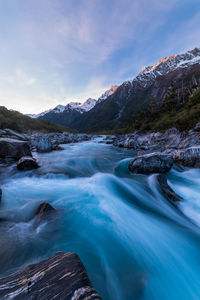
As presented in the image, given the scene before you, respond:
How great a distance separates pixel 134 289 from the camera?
1851 millimetres

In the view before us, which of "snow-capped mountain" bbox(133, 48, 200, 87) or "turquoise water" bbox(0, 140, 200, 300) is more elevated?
"snow-capped mountain" bbox(133, 48, 200, 87)

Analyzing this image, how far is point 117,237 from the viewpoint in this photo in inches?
112

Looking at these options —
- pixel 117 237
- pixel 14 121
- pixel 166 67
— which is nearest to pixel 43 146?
pixel 117 237

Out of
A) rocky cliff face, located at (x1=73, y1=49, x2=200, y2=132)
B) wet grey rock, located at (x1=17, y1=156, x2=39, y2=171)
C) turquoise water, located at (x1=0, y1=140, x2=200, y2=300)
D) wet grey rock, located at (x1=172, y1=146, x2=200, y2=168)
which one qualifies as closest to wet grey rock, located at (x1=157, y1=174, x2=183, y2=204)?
turquoise water, located at (x1=0, y1=140, x2=200, y2=300)

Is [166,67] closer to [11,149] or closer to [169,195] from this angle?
[11,149]

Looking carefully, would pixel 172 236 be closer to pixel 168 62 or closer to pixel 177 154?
pixel 177 154

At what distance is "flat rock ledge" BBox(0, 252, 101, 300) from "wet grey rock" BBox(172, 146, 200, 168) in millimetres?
8741

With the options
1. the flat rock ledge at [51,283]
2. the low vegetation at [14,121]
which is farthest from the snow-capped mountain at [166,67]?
the flat rock ledge at [51,283]

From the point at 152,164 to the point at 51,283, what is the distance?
21.4 ft

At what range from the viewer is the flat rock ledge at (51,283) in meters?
1.03

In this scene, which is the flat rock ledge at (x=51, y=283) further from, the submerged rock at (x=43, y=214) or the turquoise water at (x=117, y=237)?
the submerged rock at (x=43, y=214)

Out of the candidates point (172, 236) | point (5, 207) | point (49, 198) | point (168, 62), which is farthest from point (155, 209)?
point (168, 62)

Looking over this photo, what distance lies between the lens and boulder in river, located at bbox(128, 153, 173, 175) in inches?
263

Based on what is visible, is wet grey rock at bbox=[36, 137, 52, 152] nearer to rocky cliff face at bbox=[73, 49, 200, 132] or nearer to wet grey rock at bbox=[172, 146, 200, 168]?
wet grey rock at bbox=[172, 146, 200, 168]
